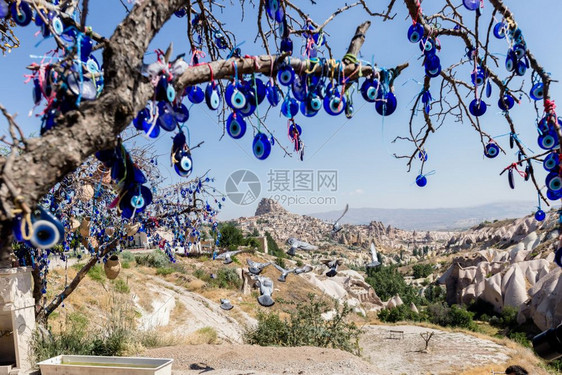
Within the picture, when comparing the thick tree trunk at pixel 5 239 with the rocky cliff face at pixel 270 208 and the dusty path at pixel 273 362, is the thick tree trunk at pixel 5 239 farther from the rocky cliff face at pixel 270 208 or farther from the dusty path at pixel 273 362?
the rocky cliff face at pixel 270 208

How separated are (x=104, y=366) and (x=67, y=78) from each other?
18.3ft

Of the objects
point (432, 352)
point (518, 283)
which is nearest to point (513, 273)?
point (518, 283)

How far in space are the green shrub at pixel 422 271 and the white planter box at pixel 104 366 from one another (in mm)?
54324

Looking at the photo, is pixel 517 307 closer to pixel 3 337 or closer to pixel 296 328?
pixel 296 328

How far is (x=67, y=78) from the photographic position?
141cm

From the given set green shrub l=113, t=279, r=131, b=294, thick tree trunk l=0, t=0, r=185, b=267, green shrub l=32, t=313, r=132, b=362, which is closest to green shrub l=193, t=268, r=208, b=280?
green shrub l=113, t=279, r=131, b=294

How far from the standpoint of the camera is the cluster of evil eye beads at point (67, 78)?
1.41 meters

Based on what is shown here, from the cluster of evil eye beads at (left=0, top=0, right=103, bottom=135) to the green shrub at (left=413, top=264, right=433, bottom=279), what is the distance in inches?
2295

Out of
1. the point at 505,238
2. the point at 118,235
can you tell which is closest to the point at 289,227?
the point at 505,238

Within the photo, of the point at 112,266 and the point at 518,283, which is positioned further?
the point at 518,283

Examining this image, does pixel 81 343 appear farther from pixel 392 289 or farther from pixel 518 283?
pixel 392 289

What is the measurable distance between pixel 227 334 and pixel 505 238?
57643 millimetres

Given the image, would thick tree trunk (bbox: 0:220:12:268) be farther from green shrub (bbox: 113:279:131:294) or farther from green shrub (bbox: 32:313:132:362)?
green shrub (bbox: 113:279:131:294)

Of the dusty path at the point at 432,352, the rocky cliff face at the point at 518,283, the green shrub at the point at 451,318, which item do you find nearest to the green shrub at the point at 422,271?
the rocky cliff face at the point at 518,283
